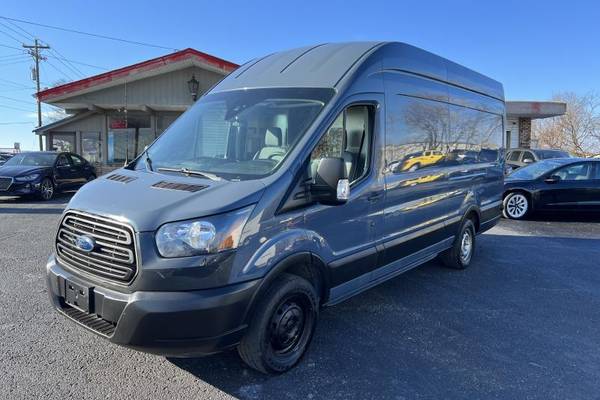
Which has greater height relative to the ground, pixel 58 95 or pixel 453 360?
pixel 58 95

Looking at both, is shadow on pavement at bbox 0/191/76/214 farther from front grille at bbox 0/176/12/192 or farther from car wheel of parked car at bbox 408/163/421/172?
car wheel of parked car at bbox 408/163/421/172

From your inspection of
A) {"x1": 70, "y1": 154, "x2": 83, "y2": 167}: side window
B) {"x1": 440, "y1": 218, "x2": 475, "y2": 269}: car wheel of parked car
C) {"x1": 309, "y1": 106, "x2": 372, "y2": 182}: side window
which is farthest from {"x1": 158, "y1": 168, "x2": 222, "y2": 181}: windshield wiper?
{"x1": 70, "y1": 154, "x2": 83, "y2": 167}: side window

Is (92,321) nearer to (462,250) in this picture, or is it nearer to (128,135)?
(462,250)

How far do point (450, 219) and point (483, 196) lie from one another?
1298mm

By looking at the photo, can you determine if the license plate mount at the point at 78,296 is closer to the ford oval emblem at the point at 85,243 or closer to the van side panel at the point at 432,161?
the ford oval emblem at the point at 85,243

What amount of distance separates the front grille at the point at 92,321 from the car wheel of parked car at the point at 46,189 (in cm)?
1097

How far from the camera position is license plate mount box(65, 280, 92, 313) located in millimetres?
2916

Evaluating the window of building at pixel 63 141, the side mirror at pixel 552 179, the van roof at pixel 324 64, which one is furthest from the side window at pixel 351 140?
the window of building at pixel 63 141

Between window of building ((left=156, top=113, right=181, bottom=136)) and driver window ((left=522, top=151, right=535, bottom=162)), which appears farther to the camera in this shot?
window of building ((left=156, top=113, right=181, bottom=136))

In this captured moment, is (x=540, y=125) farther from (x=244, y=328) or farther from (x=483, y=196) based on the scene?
(x=244, y=328)

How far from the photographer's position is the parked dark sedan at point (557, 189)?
9945 mm

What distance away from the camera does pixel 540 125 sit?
1847 inches

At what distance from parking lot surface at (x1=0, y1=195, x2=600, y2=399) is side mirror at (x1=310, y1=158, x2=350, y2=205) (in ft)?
4.27

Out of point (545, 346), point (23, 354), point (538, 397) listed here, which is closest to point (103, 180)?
point (23, 354)
